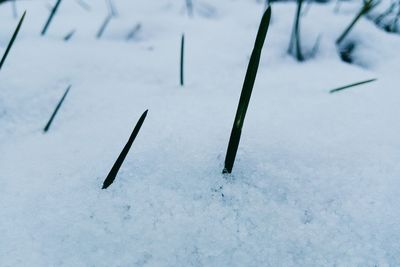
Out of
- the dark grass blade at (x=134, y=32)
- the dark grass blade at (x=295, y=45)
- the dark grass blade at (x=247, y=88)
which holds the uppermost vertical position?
the dark grass blade at (x=247, y=88)

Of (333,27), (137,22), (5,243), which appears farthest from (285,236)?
(137,22)

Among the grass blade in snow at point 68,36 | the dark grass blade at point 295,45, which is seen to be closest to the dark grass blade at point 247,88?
the dark grass blade at point 295,45

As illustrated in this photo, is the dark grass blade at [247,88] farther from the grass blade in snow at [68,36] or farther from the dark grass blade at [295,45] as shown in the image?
the grass blade in snow at [68,36]

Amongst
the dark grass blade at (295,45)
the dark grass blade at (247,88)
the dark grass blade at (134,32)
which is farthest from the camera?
the dark grass blade at (134,32)

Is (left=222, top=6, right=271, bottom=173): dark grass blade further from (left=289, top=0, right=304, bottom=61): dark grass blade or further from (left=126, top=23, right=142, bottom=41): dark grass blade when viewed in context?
(left=126, top=23, right=142, bottom=41): dark grass blade

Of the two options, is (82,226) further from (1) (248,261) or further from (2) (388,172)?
(2) (388,172)

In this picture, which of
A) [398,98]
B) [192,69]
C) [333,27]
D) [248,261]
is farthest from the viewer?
[333,27]

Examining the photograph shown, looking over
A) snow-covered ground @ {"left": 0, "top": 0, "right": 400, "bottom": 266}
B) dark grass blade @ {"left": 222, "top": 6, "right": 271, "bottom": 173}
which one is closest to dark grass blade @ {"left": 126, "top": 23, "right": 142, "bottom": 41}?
snow-covered ground @ {"left": 0, "top": 0, "right": 400, "bottom": 266}
